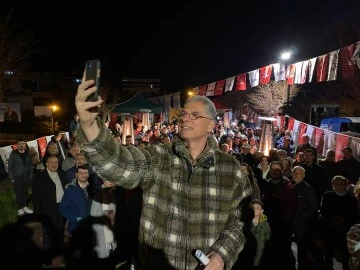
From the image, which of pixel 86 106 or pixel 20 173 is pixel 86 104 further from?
pixel 20 173

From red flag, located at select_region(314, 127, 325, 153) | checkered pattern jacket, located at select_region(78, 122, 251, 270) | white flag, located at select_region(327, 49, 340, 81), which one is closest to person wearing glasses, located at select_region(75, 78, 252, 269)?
checkered pattern jacket, located at select_region(78, 122, 251, 270)

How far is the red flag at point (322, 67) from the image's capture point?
962cm

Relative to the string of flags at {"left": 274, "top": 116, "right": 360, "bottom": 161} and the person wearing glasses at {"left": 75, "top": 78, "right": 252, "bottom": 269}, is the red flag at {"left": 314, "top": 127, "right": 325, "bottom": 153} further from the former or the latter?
the person wearing glasses at {"left": 75, "top": 78, "right": 252, "bottom": 269}

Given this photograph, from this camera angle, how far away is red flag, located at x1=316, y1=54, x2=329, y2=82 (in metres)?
9.62

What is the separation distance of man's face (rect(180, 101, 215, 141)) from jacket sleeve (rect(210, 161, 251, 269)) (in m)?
0.35

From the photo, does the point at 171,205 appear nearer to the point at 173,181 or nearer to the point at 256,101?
the point at 173,181

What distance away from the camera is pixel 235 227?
2256mm

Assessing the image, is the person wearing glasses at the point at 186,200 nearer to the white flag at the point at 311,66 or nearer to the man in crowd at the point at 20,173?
the man in crowd at the point at 20,173

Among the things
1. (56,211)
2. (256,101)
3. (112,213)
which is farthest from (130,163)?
(256,101)

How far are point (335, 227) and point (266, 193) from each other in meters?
1.32

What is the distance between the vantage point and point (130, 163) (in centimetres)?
212

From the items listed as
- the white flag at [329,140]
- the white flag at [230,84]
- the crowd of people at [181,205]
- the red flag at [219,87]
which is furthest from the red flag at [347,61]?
the red flag at [219,87]

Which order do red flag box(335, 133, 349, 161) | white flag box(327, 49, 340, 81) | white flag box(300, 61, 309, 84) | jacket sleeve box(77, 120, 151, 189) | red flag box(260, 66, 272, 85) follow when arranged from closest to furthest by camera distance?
jacket sleeve box(77, 120, 151, 189), white flag box(327, 49, 340, 81), white flag box(300, 61, 309, 84), red flag box(335, 133, 349, 161), red flag box(260, 66, 272, 85)

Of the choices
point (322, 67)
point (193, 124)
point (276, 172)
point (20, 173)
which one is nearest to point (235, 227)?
point (193, 124)
